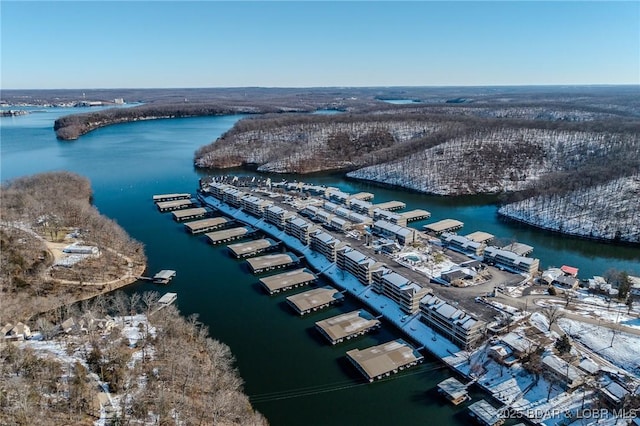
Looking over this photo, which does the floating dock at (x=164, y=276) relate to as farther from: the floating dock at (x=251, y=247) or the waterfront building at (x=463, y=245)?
the waterfront building at (x=463, y=245)

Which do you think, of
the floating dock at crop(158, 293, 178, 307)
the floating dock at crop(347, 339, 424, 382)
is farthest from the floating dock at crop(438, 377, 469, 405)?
the floating dock at crop(158, 293, 178, 307)

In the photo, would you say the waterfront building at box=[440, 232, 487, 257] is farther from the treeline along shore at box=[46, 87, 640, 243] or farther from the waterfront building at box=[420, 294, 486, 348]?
the treeline along shore at box=[46, 87, 640, 243]

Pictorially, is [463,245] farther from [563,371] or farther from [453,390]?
[453,390]

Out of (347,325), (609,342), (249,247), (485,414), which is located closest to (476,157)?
(249,247)

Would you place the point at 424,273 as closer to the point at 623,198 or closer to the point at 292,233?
A: the point at 292,233

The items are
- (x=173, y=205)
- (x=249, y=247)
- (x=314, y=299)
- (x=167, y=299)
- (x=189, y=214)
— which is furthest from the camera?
(x=173, y=205)

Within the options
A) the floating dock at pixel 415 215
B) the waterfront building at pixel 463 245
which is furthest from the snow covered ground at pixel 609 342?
the floating dock at pixel 415 215
